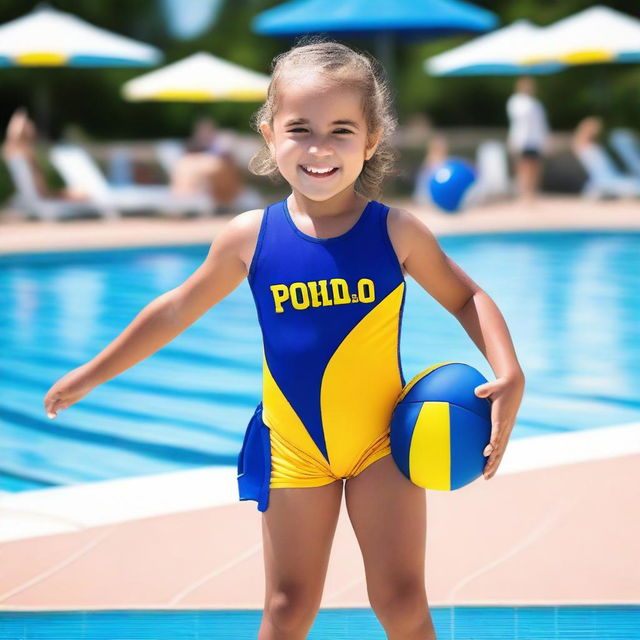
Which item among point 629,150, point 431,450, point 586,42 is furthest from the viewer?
point 629,150

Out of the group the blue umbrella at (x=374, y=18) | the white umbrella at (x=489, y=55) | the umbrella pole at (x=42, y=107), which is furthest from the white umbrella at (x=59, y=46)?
the white umbrella at (x=489, y=55)

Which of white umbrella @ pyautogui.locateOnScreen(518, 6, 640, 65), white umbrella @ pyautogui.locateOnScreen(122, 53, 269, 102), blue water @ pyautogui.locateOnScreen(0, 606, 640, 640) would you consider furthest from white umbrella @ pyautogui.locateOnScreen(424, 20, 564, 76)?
blue water @ pyautogui.locateOnScreen(0, 606, 640, 640)

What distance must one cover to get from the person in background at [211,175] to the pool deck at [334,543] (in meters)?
15.1

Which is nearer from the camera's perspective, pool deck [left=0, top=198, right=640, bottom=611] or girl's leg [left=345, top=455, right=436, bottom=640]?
girl's leg [left=345, top=455, right=436, bottom=640]

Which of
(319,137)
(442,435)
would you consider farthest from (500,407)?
(319,137)

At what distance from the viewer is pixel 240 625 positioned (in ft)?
11.8

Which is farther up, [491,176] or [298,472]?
[491,176]

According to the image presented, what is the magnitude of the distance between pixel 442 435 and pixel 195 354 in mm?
7046

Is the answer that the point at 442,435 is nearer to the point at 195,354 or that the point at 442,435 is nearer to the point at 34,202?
the point at 195,354

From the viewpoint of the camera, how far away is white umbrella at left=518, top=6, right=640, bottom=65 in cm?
2141

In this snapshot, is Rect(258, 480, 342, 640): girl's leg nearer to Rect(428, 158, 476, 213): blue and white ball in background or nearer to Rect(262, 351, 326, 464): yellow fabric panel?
Rect(262, 351, 326, 464): yellow fabric panel

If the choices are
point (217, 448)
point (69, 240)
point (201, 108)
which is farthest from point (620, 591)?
point (201, 108)

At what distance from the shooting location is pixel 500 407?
110 inches

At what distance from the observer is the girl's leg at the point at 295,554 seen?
2842mm
